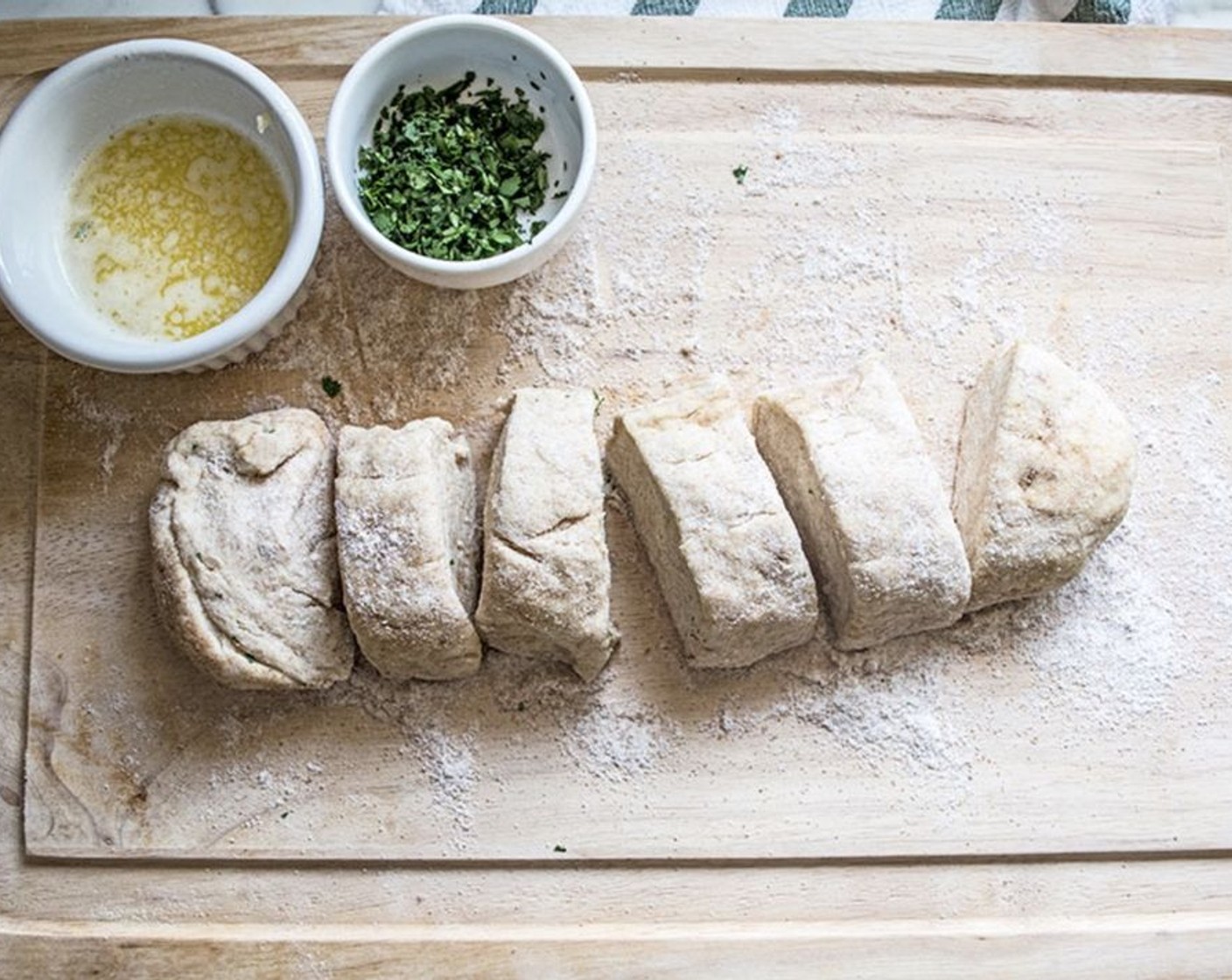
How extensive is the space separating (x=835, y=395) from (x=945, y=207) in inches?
24.2

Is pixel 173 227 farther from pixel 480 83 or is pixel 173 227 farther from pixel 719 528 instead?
pixel 719 528

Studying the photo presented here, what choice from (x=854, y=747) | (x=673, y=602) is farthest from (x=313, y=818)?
(x=854, y=747)

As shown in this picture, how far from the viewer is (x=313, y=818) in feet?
11.0

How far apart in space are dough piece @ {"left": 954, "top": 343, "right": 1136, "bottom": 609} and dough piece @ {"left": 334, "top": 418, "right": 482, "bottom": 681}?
3.82 feet

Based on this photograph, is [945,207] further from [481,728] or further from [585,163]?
[481,728]

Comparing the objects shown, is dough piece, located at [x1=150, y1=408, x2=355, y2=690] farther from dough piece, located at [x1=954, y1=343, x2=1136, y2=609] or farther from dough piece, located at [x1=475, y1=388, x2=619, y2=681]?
dough piece, located at [x1=954, y1=343, x2=1136, y2=609]

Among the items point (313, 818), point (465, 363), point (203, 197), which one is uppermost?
point (203, 197)

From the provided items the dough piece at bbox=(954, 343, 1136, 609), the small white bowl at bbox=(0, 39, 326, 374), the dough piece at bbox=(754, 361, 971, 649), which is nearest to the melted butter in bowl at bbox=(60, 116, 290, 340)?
the small white bowl at bbox=(0, 39, 326, 374)

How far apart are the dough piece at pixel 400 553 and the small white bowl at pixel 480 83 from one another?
0.41 m

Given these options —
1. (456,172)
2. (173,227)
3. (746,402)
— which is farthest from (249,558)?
(746,402)

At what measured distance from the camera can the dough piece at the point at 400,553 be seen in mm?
3141

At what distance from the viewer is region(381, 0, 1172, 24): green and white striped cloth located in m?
3.73

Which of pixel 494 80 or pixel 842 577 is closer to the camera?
pixel 842 577

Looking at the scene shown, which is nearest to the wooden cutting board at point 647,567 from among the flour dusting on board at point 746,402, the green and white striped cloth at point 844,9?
the flour dusting on board at point 746,402
